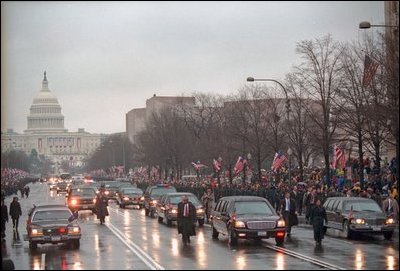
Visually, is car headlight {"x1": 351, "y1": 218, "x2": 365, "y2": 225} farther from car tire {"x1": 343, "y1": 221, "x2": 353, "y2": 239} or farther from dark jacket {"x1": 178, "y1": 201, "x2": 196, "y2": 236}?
dark jacket {"x1": 178, "y1": 201, "x2": 196, "y2": 236}

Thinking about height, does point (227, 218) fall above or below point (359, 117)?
below

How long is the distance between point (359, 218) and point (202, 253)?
666cm

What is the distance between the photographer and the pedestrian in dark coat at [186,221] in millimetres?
24333

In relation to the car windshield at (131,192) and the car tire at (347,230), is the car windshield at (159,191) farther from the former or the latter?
the car tire at (347,230)

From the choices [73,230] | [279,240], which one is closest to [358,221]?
[279,240]

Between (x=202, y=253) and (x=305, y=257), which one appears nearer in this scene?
(x=305, y=257)

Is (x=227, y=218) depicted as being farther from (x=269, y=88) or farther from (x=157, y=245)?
(x=269, y=88)

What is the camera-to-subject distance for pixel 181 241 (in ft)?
82.9

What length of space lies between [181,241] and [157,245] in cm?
168

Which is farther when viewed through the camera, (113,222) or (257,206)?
(113,222)

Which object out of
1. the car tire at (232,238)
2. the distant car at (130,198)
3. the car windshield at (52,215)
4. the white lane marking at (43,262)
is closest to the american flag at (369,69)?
the car tire at (232,238)

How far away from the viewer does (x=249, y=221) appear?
23109 millimetres

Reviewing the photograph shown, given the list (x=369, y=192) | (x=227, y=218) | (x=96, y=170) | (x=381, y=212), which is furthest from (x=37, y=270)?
(x=96, y=170)

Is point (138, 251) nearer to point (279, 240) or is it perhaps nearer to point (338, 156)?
point (279, 240)
